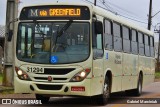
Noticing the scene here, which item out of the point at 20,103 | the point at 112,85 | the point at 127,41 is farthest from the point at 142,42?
the point at 20,103

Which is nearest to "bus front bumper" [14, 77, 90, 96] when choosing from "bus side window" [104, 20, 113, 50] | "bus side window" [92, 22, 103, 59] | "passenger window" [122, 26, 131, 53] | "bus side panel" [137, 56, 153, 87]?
"bus side window" [92, 22, 103, 59]

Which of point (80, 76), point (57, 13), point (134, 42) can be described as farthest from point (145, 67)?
point (80, 76)

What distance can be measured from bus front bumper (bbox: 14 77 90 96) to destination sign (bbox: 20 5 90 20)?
1.93 m

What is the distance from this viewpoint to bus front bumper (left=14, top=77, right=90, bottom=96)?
13.7 m

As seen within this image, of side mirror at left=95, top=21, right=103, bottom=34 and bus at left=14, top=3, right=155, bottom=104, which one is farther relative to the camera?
side mirror at left=95, top=21, right=103, bottom=34

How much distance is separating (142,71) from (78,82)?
29.1 feet

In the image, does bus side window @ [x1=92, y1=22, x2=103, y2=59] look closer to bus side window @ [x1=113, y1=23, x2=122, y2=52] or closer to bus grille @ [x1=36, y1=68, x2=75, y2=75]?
bus grille @ [x1=36, y1=68, x2=75, y2=75]

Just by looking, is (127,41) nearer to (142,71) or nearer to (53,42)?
(142,71)

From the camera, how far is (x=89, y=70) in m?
13.9

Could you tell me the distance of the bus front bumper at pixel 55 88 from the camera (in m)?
13.7

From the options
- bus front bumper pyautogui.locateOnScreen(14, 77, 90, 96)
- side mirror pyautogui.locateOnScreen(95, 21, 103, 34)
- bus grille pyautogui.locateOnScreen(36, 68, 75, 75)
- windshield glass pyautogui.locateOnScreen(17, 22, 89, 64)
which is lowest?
bus front bumper pyautogui.locateOnScreen(14, 77, 90, 96)

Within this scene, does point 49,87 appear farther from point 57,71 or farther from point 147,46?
point 147,46

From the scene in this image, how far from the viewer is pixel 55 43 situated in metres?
14.1

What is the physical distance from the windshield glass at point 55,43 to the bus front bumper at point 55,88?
65cm
